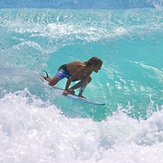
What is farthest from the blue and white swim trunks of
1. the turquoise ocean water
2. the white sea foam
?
the white sea foam

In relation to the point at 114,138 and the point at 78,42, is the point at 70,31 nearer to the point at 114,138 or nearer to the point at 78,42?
the point at 78,42

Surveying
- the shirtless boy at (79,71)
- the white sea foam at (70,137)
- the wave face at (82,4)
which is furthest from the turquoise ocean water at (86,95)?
the wave face at (82,4)

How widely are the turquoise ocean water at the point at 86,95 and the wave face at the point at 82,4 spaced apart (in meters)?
2.21

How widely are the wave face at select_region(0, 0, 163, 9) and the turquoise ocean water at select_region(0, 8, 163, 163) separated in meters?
2.21

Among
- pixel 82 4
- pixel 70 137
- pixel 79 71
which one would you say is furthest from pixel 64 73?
pixel 82 4

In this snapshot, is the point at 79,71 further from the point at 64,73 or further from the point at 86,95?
the point at 86,95

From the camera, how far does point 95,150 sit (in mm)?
4008

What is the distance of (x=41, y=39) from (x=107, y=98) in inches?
163

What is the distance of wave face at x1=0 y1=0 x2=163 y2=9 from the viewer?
13.4 meters

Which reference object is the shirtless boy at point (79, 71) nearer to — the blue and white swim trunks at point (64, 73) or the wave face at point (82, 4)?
the blue and white swim trunks at point (64, 73)

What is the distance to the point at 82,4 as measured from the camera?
13523 millimetres

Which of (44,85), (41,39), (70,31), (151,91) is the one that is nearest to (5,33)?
(41,39)

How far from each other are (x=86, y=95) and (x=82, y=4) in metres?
8.35

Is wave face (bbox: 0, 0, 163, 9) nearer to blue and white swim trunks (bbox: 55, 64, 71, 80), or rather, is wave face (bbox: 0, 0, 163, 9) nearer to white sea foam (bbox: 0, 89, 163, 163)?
blue and white swim trunks (bbox: 55, 64, 71, 80)
